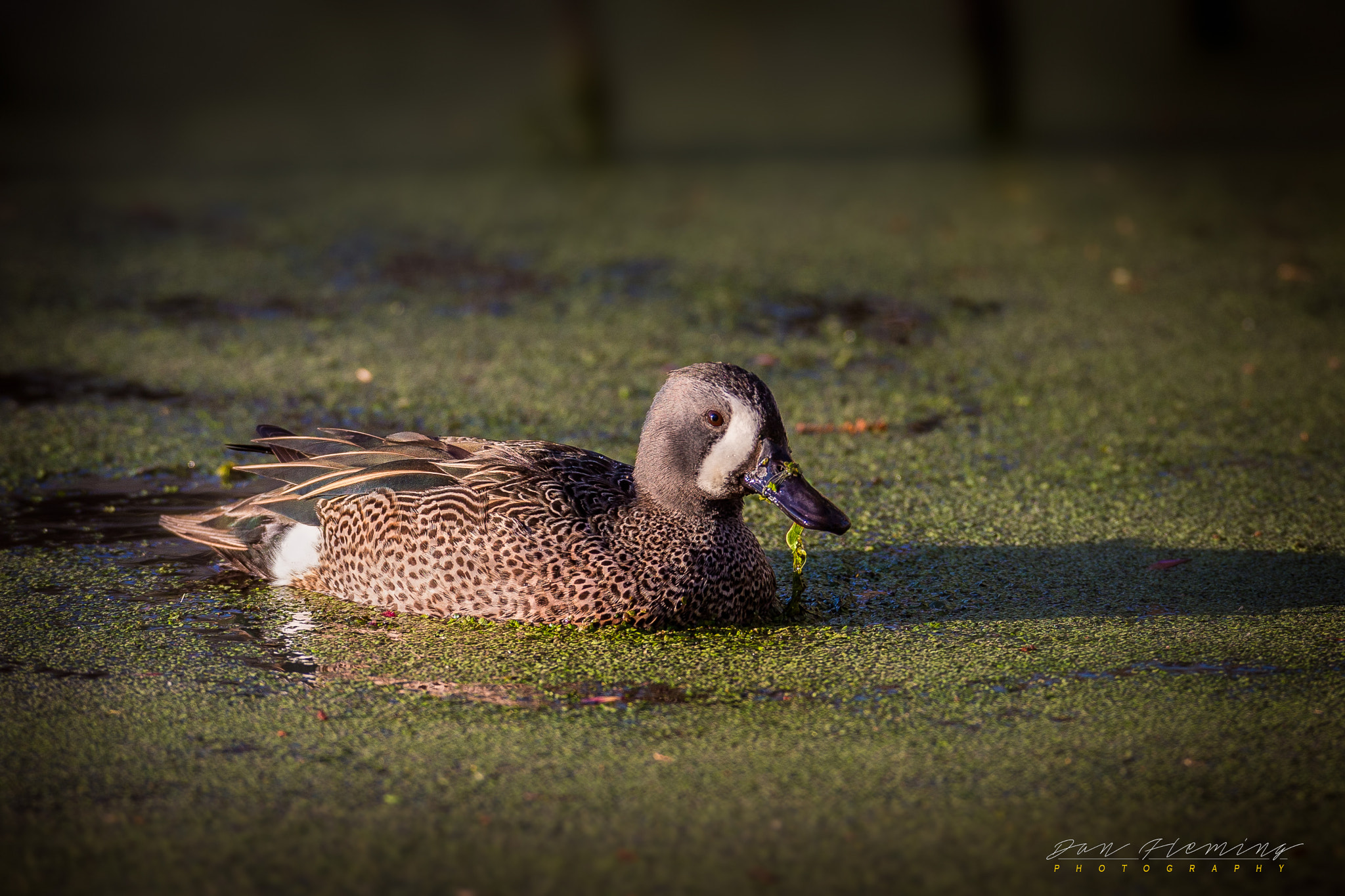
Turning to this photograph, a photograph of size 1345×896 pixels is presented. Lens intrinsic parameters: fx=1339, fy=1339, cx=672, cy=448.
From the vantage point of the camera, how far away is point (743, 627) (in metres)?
3.50

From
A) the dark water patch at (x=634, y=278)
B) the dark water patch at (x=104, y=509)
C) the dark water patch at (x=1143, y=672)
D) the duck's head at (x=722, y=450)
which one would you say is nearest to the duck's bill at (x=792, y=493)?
the duck's head at (x=722, y=450)

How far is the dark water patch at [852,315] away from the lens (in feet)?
20.5

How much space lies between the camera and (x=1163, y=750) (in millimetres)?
2854

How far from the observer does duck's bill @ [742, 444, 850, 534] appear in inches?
Result: 132

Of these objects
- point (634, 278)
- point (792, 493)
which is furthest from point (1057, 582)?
point (634, 278)

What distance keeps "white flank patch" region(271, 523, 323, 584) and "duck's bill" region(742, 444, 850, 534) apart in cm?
122

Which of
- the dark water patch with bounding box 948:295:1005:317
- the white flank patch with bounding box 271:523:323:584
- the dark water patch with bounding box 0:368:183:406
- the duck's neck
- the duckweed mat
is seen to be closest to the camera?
the duckweed mat

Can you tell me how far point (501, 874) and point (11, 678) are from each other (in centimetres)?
148

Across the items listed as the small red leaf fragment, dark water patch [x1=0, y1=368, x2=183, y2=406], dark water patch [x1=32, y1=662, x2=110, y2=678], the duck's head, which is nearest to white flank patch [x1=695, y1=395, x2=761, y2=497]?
the duck's head

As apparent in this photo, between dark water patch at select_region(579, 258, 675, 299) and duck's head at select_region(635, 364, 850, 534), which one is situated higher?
dark water patch at select_region(579, 258, 675, 299)

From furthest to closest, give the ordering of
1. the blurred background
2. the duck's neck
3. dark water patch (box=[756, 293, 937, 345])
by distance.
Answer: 1. the blurred background
2. dark water patch (box=[756, 293, 937, 345])
3. the duck's neck

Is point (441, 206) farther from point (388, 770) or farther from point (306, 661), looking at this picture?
point (388, 770)

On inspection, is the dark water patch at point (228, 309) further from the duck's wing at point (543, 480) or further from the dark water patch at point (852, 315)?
the duck's wing at point (543, 480)

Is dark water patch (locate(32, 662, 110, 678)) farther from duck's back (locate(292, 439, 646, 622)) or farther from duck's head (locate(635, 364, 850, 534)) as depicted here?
duck's head (locate(635, 364, 850, 534))
